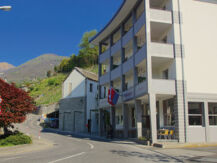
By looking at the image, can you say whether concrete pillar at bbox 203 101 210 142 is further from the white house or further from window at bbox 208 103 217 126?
the white house

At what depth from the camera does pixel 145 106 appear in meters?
27.9

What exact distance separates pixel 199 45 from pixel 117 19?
10263 millimetres

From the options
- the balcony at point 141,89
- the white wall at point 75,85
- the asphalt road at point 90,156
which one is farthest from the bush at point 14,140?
the white wall at point 75,85

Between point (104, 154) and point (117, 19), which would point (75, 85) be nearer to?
point (117, 19)

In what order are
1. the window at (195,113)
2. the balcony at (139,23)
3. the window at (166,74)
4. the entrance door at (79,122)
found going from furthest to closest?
the entrance door at (79,122) < the window at (166,74) < the balcony at (139,23) < the window at (195,113)

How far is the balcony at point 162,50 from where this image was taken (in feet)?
69.2

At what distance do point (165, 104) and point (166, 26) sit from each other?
7345mm

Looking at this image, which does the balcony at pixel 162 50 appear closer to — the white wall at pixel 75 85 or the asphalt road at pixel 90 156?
the asphalt road at pixel 90 156

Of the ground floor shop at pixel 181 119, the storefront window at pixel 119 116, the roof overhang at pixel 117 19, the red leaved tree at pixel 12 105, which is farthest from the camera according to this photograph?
the storefront window at pixel 119 116

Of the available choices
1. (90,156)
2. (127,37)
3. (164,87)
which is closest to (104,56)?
(127,37)

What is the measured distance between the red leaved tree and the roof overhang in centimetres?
1336

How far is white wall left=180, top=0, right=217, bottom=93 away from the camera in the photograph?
2145 centimetres

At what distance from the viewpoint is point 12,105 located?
20188mm

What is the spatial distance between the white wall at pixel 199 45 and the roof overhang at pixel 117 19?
5421 millimetres
